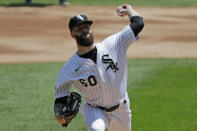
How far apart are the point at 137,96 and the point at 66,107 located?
4221 mm

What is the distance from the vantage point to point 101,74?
19.0 ft

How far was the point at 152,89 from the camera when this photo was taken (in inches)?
407

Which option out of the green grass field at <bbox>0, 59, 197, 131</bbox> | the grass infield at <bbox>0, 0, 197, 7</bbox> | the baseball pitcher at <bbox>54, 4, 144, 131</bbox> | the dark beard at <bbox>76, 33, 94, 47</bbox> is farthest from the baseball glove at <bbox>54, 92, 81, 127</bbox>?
the grass infield at <bbox>0, 0, 197, 7</bbox>

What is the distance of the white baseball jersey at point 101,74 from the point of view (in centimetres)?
580

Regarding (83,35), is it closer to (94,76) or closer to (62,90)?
(94,76)

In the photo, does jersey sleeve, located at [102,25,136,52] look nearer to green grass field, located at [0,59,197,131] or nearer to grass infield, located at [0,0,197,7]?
green grass field, located at [0,59,197,131]

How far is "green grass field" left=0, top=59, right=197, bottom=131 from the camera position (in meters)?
8.46

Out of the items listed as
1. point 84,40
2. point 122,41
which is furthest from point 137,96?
point 84,40

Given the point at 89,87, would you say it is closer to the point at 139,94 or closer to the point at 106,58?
the point at 106,58

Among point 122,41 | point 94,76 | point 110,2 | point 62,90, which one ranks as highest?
point 122,41

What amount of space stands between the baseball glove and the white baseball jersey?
0.21 feet

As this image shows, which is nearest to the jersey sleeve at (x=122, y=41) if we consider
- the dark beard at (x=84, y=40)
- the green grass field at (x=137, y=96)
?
the dark beard at (x=84, y=40)

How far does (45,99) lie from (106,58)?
419cm

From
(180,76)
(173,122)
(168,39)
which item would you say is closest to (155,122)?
(173,122)
